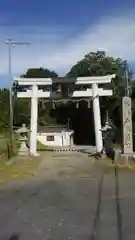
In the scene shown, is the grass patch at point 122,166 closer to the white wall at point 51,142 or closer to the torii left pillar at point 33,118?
the torii left pillar at point 33,118

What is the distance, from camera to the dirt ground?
8.67 meters

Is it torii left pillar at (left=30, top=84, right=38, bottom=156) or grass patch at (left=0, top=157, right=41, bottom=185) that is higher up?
torii left pillar at (left=30, top=84, right=38, bottom=156)

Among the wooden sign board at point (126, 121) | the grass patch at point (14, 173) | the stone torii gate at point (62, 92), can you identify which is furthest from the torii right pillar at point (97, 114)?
the grass patch at point (14, 173)

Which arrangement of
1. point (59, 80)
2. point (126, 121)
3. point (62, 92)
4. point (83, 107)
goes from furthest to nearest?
point (83, 107) < point (62, 92) < point (59, 80) < point (126, 121)

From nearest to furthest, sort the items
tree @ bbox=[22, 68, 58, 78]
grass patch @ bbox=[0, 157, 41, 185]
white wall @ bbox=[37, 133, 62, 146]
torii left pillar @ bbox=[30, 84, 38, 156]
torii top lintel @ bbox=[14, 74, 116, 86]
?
1. grass patch @ bbox=[0, 157, 41, 185]
2. torii top lintel @ bbox=[14, 74, 116, 86]
3. torii left pillar @ bbox=[30, 84, 38, 156]
4. white wall @ bbox=[37, 133, 62, 146]
5. tree @ bbox=[22, 68, 58, 78]

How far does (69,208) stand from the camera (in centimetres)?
1164

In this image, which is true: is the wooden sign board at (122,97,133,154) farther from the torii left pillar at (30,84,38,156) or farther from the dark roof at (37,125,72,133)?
the dark roof at (37,125,72,133)

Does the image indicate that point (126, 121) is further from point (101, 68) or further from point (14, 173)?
point (101, 68)

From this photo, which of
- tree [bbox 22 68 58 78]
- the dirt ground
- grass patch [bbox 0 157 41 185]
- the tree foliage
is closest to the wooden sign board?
grass patch [bbox 0 157 41 185]

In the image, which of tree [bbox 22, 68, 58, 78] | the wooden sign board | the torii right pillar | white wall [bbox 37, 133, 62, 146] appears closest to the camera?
the wooden sign board

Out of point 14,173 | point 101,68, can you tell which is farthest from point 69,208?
point 101,68

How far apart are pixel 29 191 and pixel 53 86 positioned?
71.4 ft

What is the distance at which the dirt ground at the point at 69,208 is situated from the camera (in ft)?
28.4

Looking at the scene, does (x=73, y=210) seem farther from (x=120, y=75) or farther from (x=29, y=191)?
(x=120, y=75)
